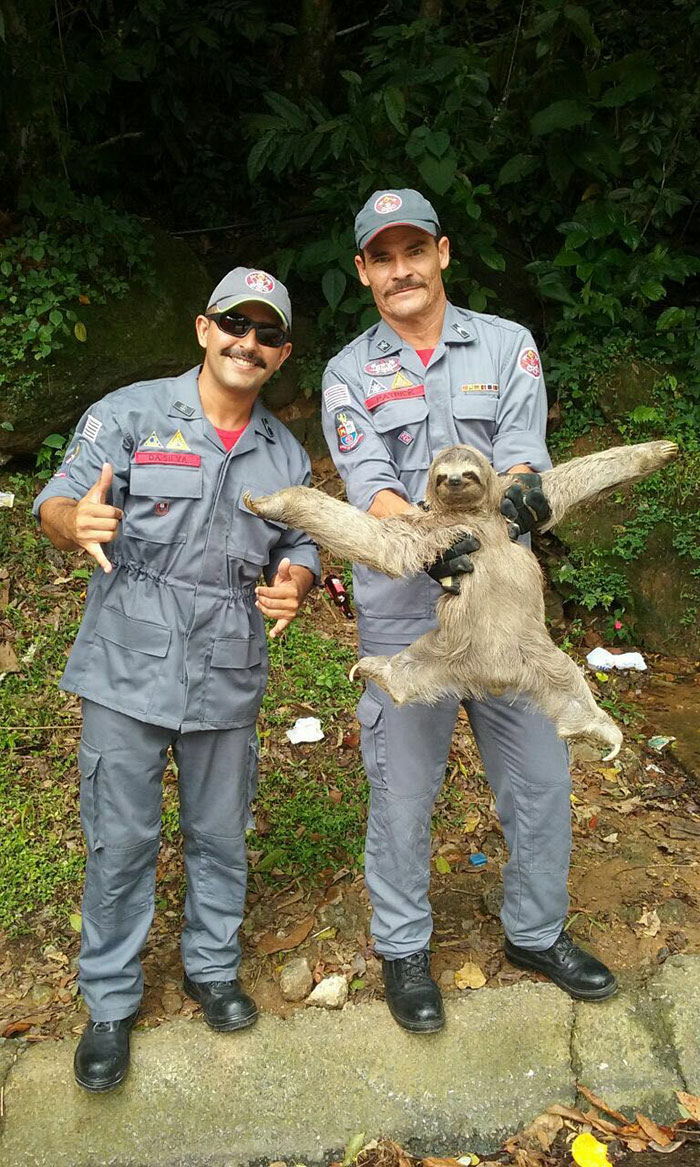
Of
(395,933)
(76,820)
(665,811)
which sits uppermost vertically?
(395,933)

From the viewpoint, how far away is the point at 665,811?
5.66 metres

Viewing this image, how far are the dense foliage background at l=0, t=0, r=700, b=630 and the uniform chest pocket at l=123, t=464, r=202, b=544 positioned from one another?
4084 millimetres

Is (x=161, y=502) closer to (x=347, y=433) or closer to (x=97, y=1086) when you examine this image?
(x=347, y=433)

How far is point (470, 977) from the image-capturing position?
14.3 feet

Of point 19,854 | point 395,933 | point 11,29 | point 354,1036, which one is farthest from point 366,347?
point 11,29

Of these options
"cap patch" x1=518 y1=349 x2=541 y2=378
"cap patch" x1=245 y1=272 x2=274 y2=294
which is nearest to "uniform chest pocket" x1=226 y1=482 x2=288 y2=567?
"cap patch" x1=245 y1=272 x2=274 y2=294

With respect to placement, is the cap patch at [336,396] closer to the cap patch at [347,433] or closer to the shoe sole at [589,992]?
the cap patch at [347,433]

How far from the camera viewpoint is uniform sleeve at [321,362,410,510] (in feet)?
12.3

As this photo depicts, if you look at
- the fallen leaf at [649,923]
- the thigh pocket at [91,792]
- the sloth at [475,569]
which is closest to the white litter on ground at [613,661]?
the fallen leaf at [649,923]

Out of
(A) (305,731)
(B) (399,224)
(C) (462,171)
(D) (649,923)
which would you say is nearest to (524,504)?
(B) (399,224)

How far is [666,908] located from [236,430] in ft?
10.2

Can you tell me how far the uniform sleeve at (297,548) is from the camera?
158 inches

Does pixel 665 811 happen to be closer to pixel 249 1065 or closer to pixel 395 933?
pixel 395 933

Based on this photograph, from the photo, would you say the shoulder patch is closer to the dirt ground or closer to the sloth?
the sloth
